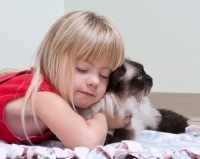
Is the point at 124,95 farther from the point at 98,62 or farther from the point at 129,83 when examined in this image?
the point at 98,62

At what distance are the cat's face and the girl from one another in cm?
4

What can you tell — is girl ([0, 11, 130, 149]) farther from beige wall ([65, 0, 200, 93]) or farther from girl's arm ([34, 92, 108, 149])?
beige wall ([65, 0, 200, 93])

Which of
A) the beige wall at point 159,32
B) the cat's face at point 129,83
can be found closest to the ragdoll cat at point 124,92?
the cat's face at point 129,83

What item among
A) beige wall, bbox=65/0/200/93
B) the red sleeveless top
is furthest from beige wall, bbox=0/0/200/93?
the red sleeveless top

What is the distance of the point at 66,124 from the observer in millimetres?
985

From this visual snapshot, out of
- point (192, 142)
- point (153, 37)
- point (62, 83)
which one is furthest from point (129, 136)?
point (153, 37)

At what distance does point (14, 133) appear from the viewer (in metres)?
1.15

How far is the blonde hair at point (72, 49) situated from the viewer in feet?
3.59

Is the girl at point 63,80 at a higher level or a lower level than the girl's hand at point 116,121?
higher

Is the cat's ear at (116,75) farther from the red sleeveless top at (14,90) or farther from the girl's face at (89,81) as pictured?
the red sleeveless top at (14,90)

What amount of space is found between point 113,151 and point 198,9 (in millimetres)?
1538

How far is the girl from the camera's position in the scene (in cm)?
105

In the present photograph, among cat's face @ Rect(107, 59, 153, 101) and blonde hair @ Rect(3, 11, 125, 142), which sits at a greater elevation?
blonde hair @ Rect(3, 11, 125, 142)

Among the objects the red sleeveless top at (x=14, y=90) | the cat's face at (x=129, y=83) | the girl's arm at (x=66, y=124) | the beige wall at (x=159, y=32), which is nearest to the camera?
the girl's arm at (x=66, y=124)
